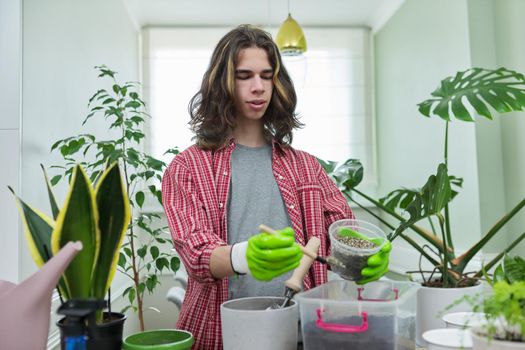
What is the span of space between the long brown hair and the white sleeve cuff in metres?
0.44

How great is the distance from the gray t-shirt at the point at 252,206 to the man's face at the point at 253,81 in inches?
5.4

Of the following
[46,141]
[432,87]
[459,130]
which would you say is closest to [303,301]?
[46,141]

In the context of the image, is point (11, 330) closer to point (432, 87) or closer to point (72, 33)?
point (72, 33)

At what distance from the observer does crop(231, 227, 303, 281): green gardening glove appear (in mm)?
837

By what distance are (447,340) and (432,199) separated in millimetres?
516

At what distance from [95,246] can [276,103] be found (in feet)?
2.62

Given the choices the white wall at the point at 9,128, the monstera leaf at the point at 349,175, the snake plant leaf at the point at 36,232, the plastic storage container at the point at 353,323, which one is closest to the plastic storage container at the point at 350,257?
the plastic storage container at the point at 353,323

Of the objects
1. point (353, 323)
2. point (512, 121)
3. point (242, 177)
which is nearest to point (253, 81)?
point (242, 177)

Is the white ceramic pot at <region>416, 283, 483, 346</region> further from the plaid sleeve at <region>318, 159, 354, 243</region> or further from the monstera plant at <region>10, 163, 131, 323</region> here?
the monstera plant at <region>10, 163, 131, 323</region>

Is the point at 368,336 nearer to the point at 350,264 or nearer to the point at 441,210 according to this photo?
the point at 350,264

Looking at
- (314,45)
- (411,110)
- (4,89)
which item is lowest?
(4,89)

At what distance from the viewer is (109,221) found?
0.75 m

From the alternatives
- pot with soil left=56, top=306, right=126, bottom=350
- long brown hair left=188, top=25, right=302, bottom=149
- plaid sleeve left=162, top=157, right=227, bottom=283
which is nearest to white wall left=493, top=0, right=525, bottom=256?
long brown hair left=188, top=25, right=302, bottom=149

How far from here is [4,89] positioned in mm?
1677
